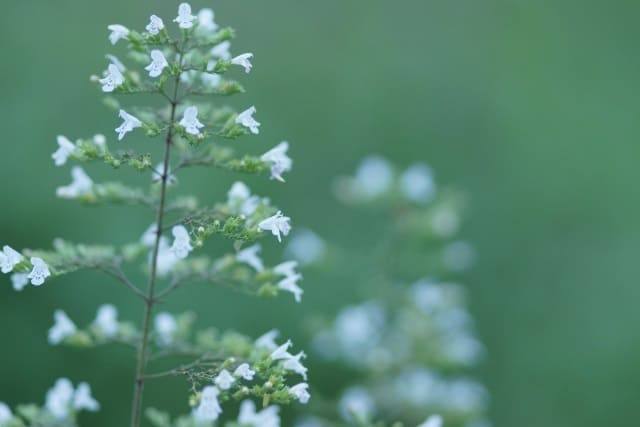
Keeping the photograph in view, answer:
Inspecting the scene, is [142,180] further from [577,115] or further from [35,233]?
[577,115]

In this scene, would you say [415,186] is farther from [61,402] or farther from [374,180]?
[61,402]

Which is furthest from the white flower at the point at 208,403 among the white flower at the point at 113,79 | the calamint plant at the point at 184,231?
the white flower at the point at 113,79

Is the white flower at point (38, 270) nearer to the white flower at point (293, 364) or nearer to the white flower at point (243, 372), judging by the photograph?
the white flower at point (243, 372)

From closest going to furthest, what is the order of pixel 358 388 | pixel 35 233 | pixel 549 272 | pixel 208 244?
pixel 358 388, pixel 35 233, pixel 208 244, pixel 549 272

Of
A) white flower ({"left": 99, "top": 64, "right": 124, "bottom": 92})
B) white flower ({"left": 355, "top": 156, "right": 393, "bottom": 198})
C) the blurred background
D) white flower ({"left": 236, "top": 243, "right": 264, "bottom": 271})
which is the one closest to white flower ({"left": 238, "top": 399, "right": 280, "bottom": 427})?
white flower ({"left": 236, "top": 243, "right": 264, "bottom": 271})

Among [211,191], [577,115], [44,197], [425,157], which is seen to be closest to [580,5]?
[577,115]

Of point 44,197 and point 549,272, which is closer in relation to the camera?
point 44,197
